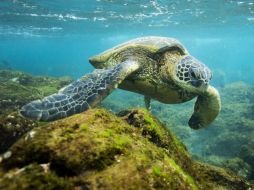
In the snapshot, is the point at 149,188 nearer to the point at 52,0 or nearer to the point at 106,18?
the point at 52,0

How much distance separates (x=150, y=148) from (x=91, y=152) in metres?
0.65

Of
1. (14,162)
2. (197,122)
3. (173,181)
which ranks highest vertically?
(14,162)

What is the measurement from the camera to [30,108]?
328 cm

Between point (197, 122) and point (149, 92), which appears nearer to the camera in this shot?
point (149, 92)

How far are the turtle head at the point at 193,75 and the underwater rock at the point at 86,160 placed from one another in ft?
9.13

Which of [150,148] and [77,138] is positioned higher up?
[77,138]

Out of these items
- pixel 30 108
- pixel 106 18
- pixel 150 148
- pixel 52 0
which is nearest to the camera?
pixel 150 148

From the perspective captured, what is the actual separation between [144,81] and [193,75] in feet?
3.15

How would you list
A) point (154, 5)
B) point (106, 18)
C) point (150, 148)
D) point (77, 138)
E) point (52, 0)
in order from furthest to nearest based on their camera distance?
1. point (106, 18)
2. point (154, 5)
3. point (52, 0)
4. point (150, 148)
5. point (77, 138)

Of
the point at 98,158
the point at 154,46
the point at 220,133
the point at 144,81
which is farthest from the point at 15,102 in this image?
the point at 220,133

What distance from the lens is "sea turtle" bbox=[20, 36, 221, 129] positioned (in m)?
3.55

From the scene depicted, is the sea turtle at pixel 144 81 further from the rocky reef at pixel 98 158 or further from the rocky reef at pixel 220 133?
the rocky reef at pixel 220 133

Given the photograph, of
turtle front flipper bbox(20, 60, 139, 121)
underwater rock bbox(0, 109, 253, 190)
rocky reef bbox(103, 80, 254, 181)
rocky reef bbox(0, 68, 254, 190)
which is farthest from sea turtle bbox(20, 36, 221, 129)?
rocky reef bbox(103, 80, 254, 181)

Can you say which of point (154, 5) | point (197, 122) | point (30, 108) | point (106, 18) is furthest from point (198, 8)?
point (30, 108)
